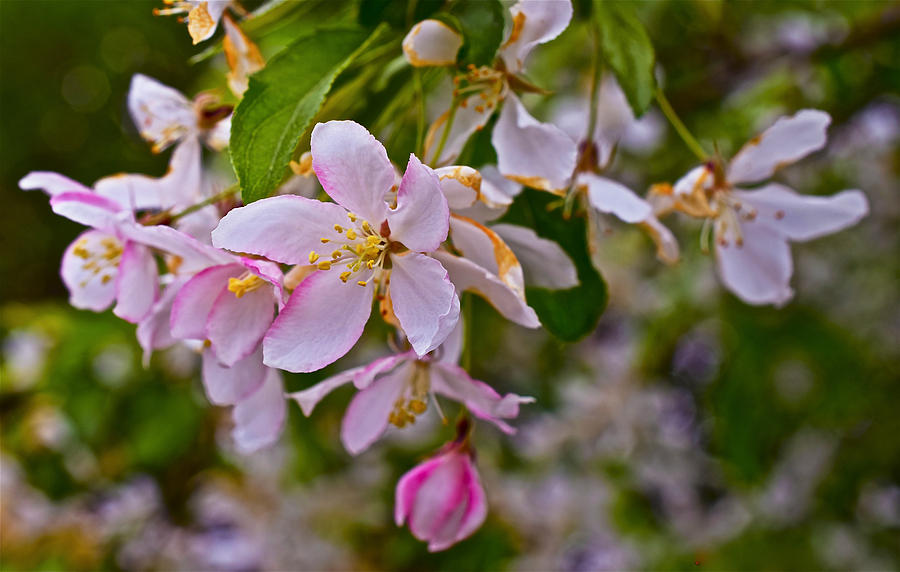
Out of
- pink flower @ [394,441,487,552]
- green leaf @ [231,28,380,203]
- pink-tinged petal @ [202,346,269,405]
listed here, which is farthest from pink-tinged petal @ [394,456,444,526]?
green leaf @ [231,28,380,203]

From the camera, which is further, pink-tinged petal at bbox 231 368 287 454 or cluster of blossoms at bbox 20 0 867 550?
pink-tinged petal at bbox 231 368 287 454

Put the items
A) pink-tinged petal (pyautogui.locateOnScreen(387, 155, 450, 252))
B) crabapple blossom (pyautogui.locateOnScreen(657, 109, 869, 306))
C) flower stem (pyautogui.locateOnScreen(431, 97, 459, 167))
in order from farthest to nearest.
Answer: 1. crabapple blossom (pyautogui.locateOnScreen(657, 109, 869, 306))
2. flower stem (pyautogui.locateOnScreen(431, 97, 459, 167))
3. pink-tinged petal (pyautogui.locateOnScreen(387, 155, 450, 252))

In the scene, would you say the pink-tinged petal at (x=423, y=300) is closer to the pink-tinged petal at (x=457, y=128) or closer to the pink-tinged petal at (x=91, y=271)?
the pink-tinged petal at (x=457, y=128)

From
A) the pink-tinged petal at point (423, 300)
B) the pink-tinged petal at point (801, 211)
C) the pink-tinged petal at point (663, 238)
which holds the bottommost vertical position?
the pink-tinged petal at point (801, 211)

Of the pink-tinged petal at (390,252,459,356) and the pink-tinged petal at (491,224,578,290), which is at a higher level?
the pink-tinged petal at (390,252,459,356)

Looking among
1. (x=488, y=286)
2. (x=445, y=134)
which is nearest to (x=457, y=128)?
(x=445, y=134)

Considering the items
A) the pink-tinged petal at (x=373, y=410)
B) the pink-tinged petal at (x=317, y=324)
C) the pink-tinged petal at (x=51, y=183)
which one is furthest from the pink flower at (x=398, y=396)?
the pink-tinged petal at (x=51, y=183)

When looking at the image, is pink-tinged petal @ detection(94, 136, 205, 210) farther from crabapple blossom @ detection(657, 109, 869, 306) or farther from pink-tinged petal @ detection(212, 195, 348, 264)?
crabapple blossom @ detection(657, 109, 869, 306)
